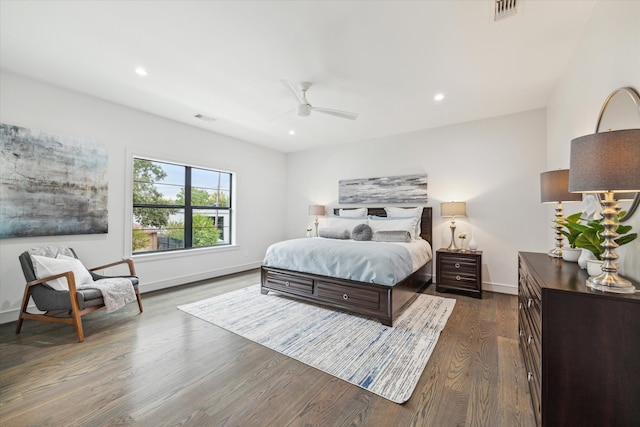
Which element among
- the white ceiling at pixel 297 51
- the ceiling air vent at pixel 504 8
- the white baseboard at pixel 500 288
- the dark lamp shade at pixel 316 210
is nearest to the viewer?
the ceiling air vent at pixel 504 8

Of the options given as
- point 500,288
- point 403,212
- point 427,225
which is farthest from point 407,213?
point 500,288

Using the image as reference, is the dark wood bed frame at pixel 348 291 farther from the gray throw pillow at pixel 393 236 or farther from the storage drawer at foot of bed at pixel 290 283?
the gray throw pillow at pixel 393 236

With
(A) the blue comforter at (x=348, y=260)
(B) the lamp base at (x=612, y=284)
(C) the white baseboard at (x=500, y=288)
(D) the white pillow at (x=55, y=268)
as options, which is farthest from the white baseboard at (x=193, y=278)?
(B) the lamp base at (x=612, y=284)

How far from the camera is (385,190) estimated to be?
4.99 meters

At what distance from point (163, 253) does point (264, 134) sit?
8.96 ft

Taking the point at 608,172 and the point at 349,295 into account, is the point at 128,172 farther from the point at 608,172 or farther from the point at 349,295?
the point at 608,172

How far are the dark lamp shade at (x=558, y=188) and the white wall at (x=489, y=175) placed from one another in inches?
68.2

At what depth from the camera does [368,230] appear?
13.8ft

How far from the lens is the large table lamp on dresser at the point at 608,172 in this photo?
1.09 m

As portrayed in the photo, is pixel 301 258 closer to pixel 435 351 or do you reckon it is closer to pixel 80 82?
pixel 435 351

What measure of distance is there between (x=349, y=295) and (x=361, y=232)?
1.38 m

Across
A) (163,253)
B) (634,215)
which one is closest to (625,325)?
(634,215)

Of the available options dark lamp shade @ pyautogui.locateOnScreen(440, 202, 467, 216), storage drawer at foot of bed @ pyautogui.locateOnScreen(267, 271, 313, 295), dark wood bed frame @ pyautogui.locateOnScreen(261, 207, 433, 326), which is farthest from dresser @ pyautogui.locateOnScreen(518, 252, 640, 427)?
dark lamp shade @ pyautogui.locateOnScreen(440, 202, 467, 216)

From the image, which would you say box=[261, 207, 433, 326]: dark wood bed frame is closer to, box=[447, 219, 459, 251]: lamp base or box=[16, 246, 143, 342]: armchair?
box=[447, 219, 459, 251]: lamp base
